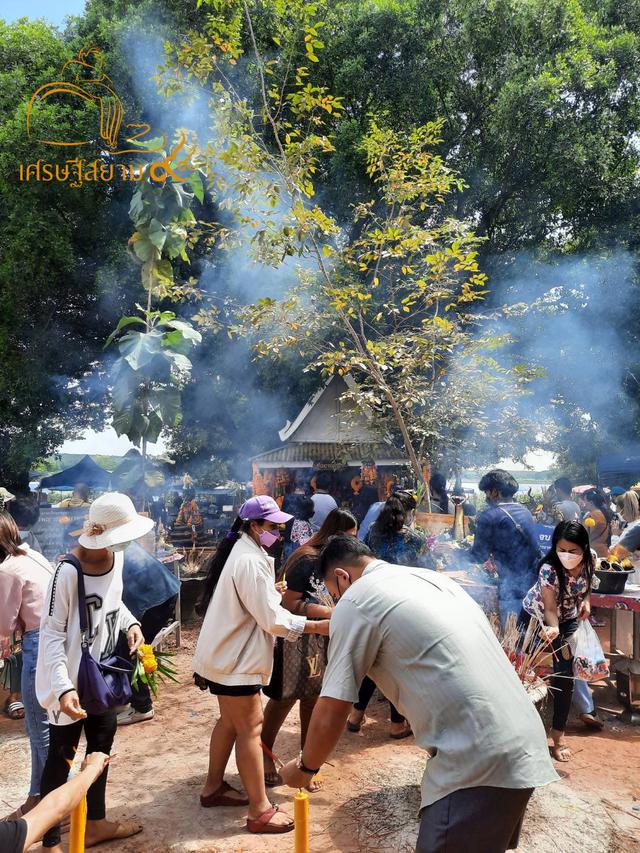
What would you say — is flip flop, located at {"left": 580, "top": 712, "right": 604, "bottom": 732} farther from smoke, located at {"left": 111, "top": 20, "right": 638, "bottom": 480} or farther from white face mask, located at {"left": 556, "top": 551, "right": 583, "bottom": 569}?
smoke, located at {"left": 111, "top": 20, "right": 638, "bottom": 480}

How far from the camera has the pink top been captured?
3.94 meters

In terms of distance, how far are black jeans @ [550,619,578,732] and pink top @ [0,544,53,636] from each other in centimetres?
349

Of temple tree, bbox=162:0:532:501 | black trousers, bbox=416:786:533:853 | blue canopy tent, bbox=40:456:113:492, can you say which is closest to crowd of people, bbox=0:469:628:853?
black trousers, bbox=416:786:533:853

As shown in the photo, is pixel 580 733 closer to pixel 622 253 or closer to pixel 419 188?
pixel 419 188

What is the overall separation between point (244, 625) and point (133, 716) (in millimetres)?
2738

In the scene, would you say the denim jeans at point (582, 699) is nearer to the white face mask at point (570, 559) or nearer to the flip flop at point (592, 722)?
the flip flop at point (592, 722)

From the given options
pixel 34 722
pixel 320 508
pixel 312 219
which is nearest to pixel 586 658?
pixel 34 722

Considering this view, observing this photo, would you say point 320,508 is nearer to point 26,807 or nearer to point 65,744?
point 26,807

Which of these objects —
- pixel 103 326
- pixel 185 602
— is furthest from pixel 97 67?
pixel 185 602

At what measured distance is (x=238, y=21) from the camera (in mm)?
Answer: 6719

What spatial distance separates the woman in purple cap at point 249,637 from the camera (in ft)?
11.8

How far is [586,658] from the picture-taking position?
4.73 metres

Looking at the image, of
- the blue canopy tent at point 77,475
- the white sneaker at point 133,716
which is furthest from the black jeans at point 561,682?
the blue canopy tent at point 77,475

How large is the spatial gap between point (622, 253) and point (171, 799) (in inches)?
596
